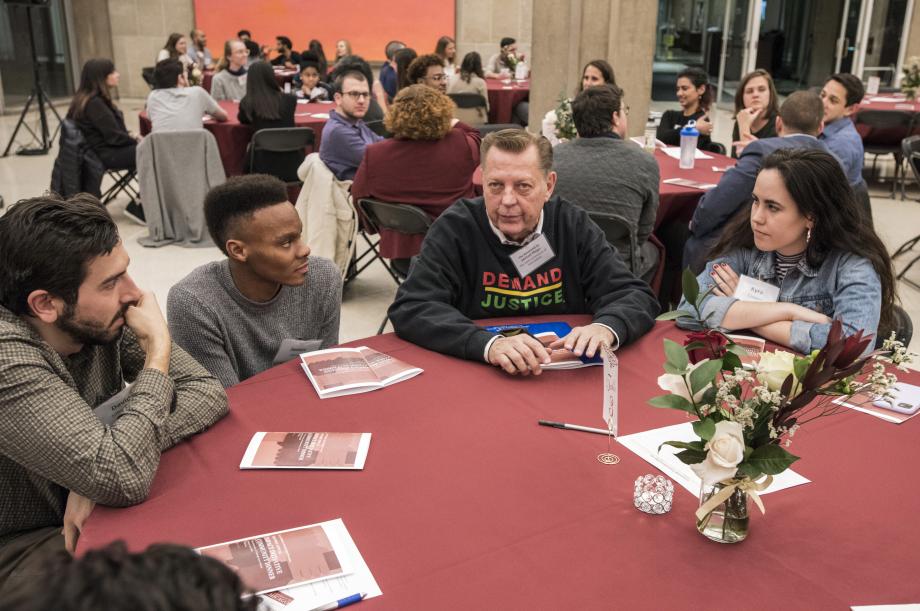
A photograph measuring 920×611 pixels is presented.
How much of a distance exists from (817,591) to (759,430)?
27 cm

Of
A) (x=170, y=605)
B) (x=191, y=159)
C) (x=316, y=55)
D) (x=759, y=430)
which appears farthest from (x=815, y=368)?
(x=316, y=55)

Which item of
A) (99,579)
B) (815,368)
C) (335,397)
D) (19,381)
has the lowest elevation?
(335,397)

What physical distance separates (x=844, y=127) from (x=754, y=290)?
3277mm

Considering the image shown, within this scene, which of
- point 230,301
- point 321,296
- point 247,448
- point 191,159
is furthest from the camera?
point 191,159

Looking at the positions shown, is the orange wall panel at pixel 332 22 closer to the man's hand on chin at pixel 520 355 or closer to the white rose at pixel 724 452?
the man's hand on chin at pixel 520 355

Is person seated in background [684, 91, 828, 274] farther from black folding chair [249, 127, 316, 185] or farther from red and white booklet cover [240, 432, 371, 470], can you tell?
black folding chair [249, 127, 316, 185]

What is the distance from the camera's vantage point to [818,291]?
93.7 inches

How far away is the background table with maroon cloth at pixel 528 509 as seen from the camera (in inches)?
50.1

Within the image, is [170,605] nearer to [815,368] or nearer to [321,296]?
[815,368]

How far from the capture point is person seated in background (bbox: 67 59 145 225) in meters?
6.27

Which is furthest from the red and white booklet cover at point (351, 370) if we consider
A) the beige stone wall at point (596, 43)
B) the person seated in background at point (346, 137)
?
the beige stone wall at point (596, 43)

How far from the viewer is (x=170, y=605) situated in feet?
1.84

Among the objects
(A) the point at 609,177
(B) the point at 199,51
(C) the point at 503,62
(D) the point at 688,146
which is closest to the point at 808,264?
(A) the point at 609,177

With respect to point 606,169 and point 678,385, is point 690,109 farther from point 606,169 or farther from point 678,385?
point 678,385
